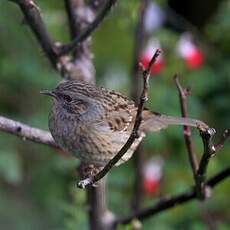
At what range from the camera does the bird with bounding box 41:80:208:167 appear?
395cm

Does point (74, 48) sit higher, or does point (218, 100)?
point (74, 48)

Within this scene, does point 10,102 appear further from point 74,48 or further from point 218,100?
point 74,48

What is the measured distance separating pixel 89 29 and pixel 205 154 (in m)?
0.88

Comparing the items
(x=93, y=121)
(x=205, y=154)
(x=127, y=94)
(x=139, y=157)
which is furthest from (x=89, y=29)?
(x=127, y=94)

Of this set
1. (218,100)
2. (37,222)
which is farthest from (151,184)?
(37,222)

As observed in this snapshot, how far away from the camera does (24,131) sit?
3.76 meters

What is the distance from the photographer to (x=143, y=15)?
17.0 feet

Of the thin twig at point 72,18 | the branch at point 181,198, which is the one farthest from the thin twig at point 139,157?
the branch at point 181,198

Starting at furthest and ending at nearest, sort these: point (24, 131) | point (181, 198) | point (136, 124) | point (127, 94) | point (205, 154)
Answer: point (127, 94), point (181, 198), point (24, 131), point (205, 154), point (136, 124)

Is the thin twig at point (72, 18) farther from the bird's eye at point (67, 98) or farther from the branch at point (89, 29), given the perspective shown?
the bird's eye at point (67, 98)

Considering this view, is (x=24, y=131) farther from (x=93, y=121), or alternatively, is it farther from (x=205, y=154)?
(x=205, y=154)

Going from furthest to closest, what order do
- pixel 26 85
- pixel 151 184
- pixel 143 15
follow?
pixel 26 85 < pixel 151 184 < pixel 143 15

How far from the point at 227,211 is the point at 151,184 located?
1.79 ft

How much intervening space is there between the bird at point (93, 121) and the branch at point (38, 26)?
0.16 m
